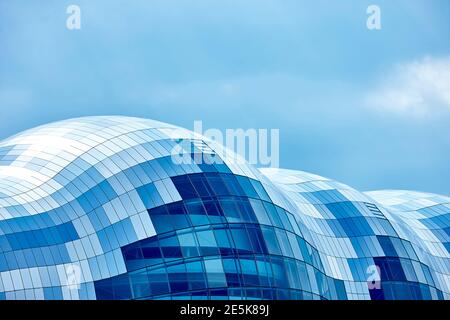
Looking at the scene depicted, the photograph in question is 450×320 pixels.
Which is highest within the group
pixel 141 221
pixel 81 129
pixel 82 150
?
pixel 81 129

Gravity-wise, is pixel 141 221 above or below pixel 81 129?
below

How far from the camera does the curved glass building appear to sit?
7119 cm

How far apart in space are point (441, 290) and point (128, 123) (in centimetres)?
4490

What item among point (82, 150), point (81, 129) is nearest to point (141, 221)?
point (82, 150)

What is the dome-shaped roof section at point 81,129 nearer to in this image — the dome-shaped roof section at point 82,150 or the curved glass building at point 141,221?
the dome-shaped roof section at point 82,150

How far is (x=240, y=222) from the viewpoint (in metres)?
76.2

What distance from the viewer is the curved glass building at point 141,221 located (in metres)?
71.2

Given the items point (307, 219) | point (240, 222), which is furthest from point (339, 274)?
point (240, 222)

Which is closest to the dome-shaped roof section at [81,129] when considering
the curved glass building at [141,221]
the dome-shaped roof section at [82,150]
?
the dome-shaped roof section at [82,150]

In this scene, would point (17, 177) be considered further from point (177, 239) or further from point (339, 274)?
point (339, 274)

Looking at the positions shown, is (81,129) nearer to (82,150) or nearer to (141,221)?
(82,150)

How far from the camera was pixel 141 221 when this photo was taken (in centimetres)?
7369

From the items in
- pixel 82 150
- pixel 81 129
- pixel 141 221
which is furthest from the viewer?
pixel 81 129

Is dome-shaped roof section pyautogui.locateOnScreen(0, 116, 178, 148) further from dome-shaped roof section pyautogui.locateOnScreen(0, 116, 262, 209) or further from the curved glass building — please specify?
the curved glass building
